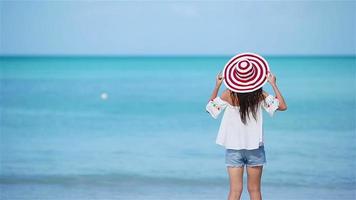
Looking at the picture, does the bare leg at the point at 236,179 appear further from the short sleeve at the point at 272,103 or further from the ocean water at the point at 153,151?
the ocean water at the point at 153,151

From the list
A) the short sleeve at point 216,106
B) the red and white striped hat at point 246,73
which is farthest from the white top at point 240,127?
the red and white striped hat at point 246,73

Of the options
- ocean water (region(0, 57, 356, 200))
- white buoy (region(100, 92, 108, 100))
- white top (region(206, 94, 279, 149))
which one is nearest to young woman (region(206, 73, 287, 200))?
white top (region(206, 94, 279, 149))

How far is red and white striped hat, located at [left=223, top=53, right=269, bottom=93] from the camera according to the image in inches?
218

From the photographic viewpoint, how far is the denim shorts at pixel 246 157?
18.4ft

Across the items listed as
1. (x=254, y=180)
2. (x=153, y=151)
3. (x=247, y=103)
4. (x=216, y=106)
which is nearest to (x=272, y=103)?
(x=247, y=103)

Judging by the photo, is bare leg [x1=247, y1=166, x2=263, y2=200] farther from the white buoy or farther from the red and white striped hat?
the white buoy

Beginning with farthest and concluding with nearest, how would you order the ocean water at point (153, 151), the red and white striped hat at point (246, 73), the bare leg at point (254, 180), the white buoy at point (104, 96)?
the white buoy at point (104, 96) → the ocean water at point (153, 151) → the bare leg at point (254, 180) → the red and white striped hat at point (246, 73)

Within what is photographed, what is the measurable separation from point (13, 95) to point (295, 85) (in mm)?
7864

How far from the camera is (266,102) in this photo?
5.60 meters

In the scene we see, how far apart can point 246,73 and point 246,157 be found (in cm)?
55

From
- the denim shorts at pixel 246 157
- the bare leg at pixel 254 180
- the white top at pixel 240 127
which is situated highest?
the white top at pixel 240 127

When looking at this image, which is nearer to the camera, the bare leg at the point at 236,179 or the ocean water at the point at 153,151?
the bare leg at the point at 236,179

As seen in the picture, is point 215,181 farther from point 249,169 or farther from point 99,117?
point 99,117

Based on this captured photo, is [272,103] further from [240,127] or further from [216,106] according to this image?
[216,106]
